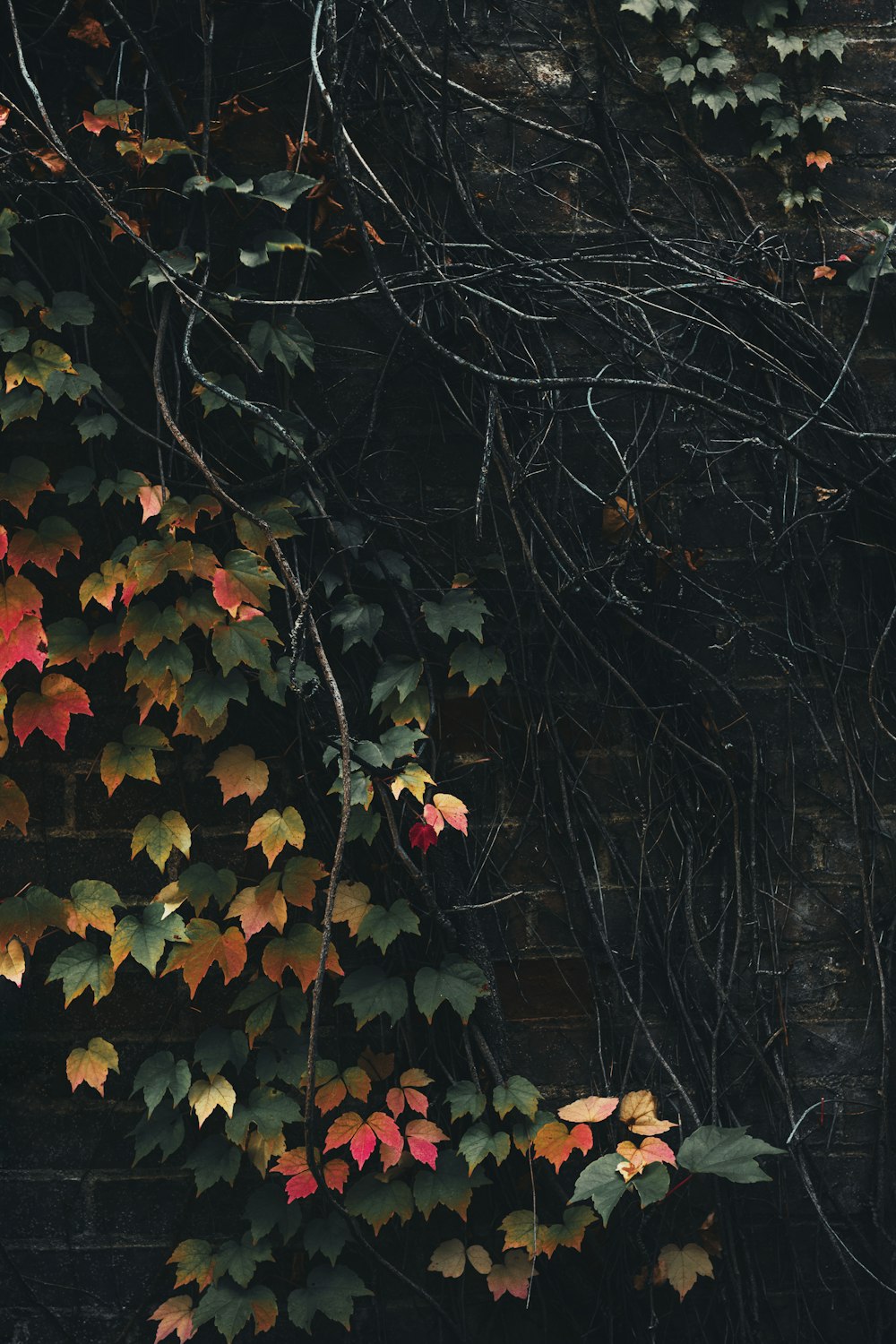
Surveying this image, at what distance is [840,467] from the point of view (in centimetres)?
202

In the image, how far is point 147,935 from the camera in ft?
6.17

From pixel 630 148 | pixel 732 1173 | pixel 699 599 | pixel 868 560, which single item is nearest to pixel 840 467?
pixel 868 560

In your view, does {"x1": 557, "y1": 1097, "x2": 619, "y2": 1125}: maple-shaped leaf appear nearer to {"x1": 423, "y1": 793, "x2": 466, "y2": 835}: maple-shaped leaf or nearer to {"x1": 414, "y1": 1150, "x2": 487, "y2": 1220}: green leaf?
{"x1": 414, "y1": 1150, "x2": 487, "y2": 1220}: green leaf

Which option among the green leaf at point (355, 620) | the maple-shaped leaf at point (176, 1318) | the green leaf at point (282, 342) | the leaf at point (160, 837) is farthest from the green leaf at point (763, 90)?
the maple-shaped leaf at point (176, 1318)

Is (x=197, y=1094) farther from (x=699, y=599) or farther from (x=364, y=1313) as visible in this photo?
(x=699, y=599)

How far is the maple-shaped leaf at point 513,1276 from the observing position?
1854mm

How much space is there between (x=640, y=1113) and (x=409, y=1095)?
1.35 ft

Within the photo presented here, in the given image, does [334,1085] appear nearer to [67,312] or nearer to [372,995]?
[372,995]

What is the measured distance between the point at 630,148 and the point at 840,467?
0.74 m

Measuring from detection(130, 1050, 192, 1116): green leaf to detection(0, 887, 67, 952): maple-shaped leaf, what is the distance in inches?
11.7

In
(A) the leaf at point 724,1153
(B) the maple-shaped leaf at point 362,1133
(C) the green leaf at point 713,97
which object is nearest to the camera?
(A) the leaf at point 724,1153

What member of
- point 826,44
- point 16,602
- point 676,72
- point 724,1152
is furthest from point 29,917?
point 826,44

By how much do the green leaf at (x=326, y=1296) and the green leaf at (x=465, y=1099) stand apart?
13.3 inches

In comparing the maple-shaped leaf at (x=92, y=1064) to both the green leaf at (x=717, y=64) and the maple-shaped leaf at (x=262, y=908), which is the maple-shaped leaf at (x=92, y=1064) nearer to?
the maple-shaped leaf at (x=262, y=908)
